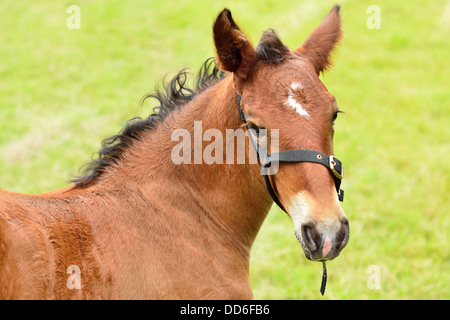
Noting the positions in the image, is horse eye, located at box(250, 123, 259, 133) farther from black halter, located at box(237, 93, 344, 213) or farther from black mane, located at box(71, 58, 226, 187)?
black mane, located at box(71, 58, 226, 187)

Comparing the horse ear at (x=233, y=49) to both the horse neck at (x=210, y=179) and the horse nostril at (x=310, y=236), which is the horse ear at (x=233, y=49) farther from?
the horse nostril at (x=310, y=236)

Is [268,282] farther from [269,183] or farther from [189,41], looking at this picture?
[189,41]

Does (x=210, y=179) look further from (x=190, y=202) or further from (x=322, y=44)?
(x=322, y=44)

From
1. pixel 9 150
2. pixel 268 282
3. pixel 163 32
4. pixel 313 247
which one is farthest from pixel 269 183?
pixel 163 32

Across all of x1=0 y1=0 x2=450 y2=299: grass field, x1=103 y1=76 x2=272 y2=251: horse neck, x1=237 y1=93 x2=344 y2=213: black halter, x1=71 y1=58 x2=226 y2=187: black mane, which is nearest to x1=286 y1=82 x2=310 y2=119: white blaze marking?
x1=237 y1=93 x2=344 y2=213: black halter

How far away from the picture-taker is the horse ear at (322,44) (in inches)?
150

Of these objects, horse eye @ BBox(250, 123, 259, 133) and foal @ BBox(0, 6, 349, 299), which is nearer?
foal @ BBox(0, 6, 349, 299)

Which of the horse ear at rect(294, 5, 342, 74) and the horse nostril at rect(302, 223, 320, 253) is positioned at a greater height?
the horse ear at rect(294, 5, 342, 74)

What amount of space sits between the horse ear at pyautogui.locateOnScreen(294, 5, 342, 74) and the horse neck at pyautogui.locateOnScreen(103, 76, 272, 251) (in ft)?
2.05

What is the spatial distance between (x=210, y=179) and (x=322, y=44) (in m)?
1.35

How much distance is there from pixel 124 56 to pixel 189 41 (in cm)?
177

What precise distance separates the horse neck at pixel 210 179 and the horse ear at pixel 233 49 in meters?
0.19

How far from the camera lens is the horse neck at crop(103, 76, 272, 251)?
3703 millimetres

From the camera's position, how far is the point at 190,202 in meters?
3.77
